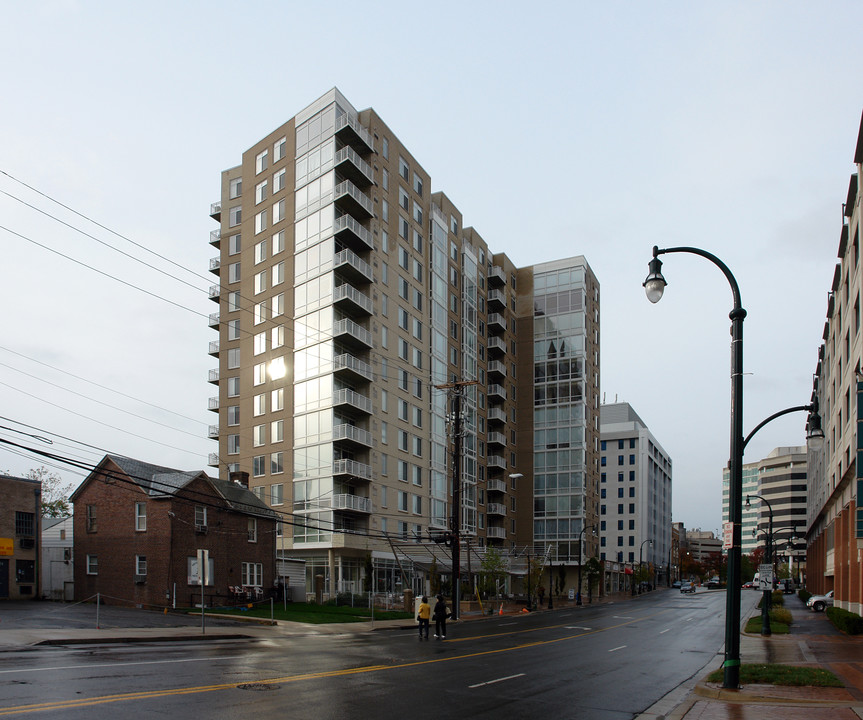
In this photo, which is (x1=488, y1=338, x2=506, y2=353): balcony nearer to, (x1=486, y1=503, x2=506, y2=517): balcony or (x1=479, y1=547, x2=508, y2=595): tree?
(x1=486, y1=503, x2=506, y2=517): balcony

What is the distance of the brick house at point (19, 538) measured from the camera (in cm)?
4025

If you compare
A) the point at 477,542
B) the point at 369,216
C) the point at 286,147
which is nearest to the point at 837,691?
the point at 369,216

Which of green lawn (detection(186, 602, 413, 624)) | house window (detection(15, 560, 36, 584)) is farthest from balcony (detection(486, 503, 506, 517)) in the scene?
house window (detection(15, 560, 36, 584))

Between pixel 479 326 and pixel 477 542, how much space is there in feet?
70.2

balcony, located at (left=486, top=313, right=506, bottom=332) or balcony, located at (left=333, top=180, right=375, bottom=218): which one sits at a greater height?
balcony, located at (left=333, top=180, right=375, bottom=218)

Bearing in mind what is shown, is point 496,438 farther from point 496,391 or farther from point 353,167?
point 353,167

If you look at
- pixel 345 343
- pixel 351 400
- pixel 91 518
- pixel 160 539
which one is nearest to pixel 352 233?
pixel 345 343

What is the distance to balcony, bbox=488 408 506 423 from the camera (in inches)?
3147

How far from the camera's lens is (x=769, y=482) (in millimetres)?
190000

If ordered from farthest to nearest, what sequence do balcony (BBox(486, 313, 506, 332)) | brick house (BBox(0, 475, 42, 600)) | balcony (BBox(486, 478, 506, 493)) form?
1. balcony (BBox(486, 313, 506, 332))
2. balcony (BBox(486, 478, 506, 493))
3. brick house (BBox(0, 475, 42, 600))

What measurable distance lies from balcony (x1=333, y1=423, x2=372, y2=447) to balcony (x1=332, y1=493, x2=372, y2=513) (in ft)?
11.6

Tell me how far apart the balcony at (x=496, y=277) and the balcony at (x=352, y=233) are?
94.2ft

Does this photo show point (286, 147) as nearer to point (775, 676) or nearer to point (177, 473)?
point (177, 473)

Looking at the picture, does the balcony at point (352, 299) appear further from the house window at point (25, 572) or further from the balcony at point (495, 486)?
the balcony at point (495, 486)
